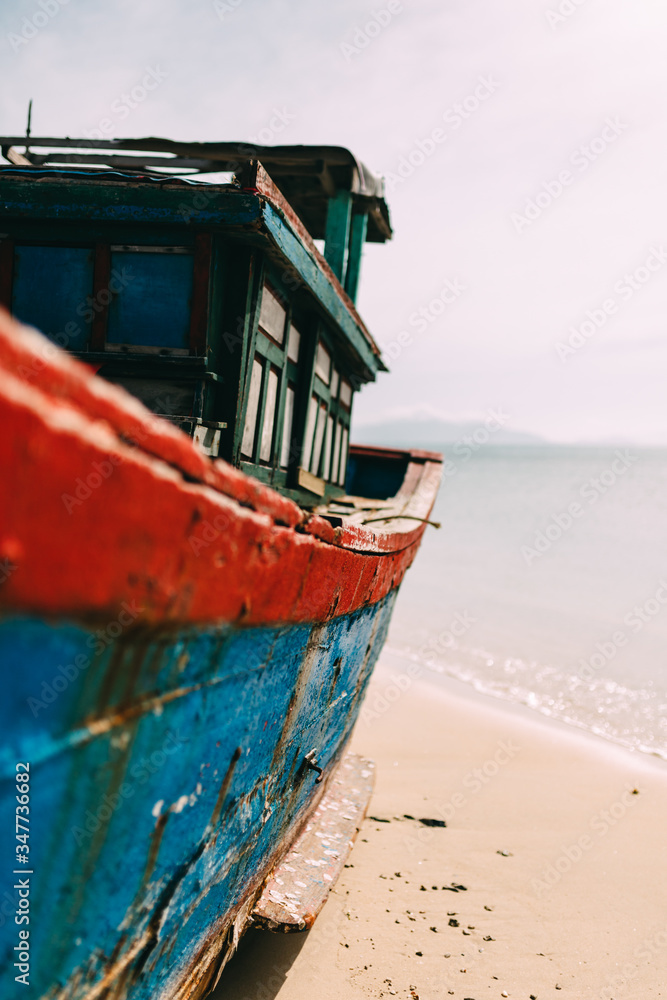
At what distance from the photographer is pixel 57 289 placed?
3129 millimetres

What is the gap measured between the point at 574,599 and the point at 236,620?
1634 cm

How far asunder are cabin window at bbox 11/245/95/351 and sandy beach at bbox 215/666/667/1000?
9.55 feet

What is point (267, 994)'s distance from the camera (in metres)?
2.61

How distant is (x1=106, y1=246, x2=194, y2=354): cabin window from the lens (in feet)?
10.0

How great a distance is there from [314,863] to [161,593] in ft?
7.52

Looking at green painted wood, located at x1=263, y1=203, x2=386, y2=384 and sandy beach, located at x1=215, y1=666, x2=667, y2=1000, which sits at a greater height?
green painted wood, located at x1=263, y1=203, x2=386, y2=384

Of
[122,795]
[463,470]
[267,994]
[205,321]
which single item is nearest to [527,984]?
[267,994]

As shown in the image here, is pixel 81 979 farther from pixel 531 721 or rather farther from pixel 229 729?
pixel 531 721

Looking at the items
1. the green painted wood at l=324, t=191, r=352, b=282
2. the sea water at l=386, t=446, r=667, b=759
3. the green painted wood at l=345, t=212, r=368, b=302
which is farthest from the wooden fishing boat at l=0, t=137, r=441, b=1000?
the sea water at l=386, t=446, r=667, b=759

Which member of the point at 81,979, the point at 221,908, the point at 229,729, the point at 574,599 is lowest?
the point at 574,599

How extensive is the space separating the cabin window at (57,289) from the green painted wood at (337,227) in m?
2.09

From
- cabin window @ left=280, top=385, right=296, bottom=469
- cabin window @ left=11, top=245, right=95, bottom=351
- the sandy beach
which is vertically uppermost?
cabin window @ left=11, top=245, right=95, bottom=351

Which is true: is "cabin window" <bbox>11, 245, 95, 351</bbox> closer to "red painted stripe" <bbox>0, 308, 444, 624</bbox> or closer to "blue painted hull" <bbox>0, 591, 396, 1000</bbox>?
"blue painted hull" <bbox>0, 591, 396, 1000</bbox>

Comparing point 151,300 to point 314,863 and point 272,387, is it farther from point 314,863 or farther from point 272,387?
point 314,863
